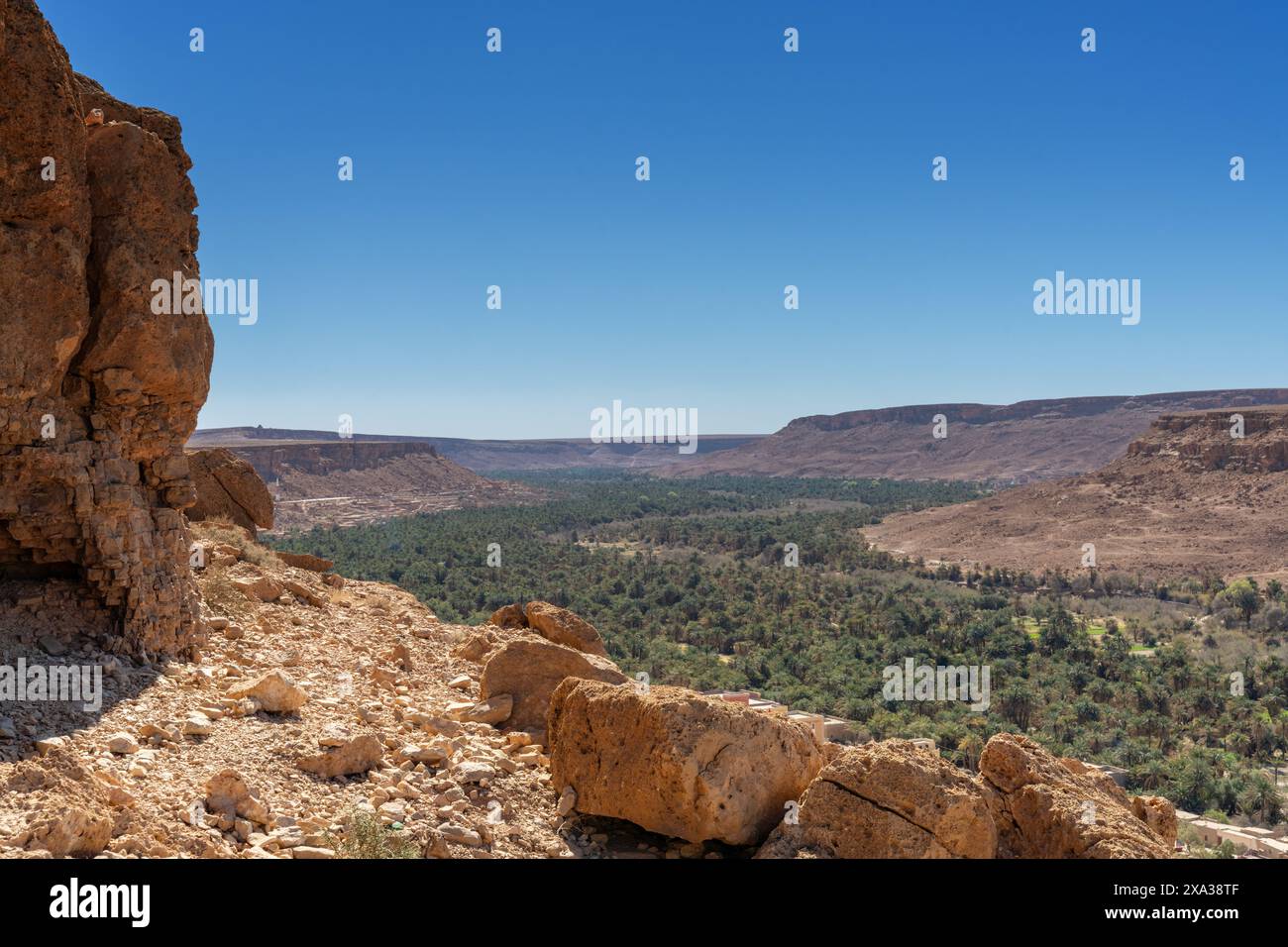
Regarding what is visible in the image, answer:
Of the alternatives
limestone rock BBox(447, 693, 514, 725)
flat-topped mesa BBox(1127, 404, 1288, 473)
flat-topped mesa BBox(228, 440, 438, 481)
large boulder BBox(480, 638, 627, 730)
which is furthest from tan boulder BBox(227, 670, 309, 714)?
flat-topped mesa BBox(228, 440, 438, 481)

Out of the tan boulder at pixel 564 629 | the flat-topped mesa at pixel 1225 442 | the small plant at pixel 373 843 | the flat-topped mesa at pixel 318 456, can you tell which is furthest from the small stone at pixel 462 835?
the flat-topped mesa at pixel 318 456

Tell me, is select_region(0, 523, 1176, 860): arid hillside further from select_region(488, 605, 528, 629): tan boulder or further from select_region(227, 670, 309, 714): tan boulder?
select_region(488, 605, 528, 629): tan boulder

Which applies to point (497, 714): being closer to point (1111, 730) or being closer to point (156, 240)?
point (156, 240)

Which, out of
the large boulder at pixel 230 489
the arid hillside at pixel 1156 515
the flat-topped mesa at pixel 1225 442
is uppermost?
the flat-topped mesa at pixel 1225 442

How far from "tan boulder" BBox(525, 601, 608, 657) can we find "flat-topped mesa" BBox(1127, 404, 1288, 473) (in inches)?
3647

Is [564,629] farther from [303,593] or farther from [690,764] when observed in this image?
[690,764]

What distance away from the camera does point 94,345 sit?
8.80 m

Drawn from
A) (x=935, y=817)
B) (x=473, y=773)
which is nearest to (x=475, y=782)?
(x=473, y=773)

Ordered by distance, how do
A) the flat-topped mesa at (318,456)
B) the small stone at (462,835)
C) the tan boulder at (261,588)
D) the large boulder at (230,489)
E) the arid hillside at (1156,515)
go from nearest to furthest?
the small stone at (462,835)
the tan boulder at (261,588)
the large boulder at (230,489)
the arid hillside at (1156,515)
the flat-topped mesa at (318,456)

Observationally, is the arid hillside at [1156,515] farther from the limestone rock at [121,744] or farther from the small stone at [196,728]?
the limestone rock at [121,744]

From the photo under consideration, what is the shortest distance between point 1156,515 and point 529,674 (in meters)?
90.1

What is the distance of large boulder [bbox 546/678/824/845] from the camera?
6008 mm

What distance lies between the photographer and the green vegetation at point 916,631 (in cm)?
3003

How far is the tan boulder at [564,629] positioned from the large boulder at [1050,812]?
6.64m
